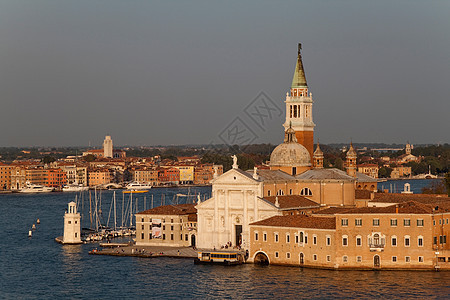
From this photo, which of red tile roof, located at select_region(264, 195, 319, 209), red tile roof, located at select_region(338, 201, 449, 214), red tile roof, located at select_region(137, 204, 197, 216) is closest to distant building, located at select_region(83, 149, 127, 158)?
red tile roof, located at select_region(137, 204, 197, 216)

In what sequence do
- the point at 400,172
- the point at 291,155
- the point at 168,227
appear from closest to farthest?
the point at 168,227
the point at 291,155
the point at 400,172

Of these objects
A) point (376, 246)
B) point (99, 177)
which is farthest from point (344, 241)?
point (99, 177)

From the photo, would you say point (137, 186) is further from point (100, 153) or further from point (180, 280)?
point (180, 280)

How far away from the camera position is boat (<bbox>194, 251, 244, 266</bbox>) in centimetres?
3672

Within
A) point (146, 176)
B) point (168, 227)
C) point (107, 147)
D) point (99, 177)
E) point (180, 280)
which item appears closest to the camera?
point (180, 280)

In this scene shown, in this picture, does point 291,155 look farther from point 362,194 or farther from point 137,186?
point 137,186

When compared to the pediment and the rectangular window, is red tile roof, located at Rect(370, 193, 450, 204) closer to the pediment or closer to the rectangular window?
the pediment

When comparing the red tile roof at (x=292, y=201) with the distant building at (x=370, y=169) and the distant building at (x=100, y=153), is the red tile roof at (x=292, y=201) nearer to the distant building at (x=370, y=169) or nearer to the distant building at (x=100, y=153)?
the distant building at (x=370, y=169)

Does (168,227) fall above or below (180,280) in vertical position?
above

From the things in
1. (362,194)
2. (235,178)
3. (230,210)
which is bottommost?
(230,210)

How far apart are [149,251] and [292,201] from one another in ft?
19.5

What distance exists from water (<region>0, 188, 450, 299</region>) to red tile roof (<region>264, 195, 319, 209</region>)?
3927mm

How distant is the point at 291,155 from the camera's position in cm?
4356

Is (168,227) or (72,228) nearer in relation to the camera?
(168,227)
